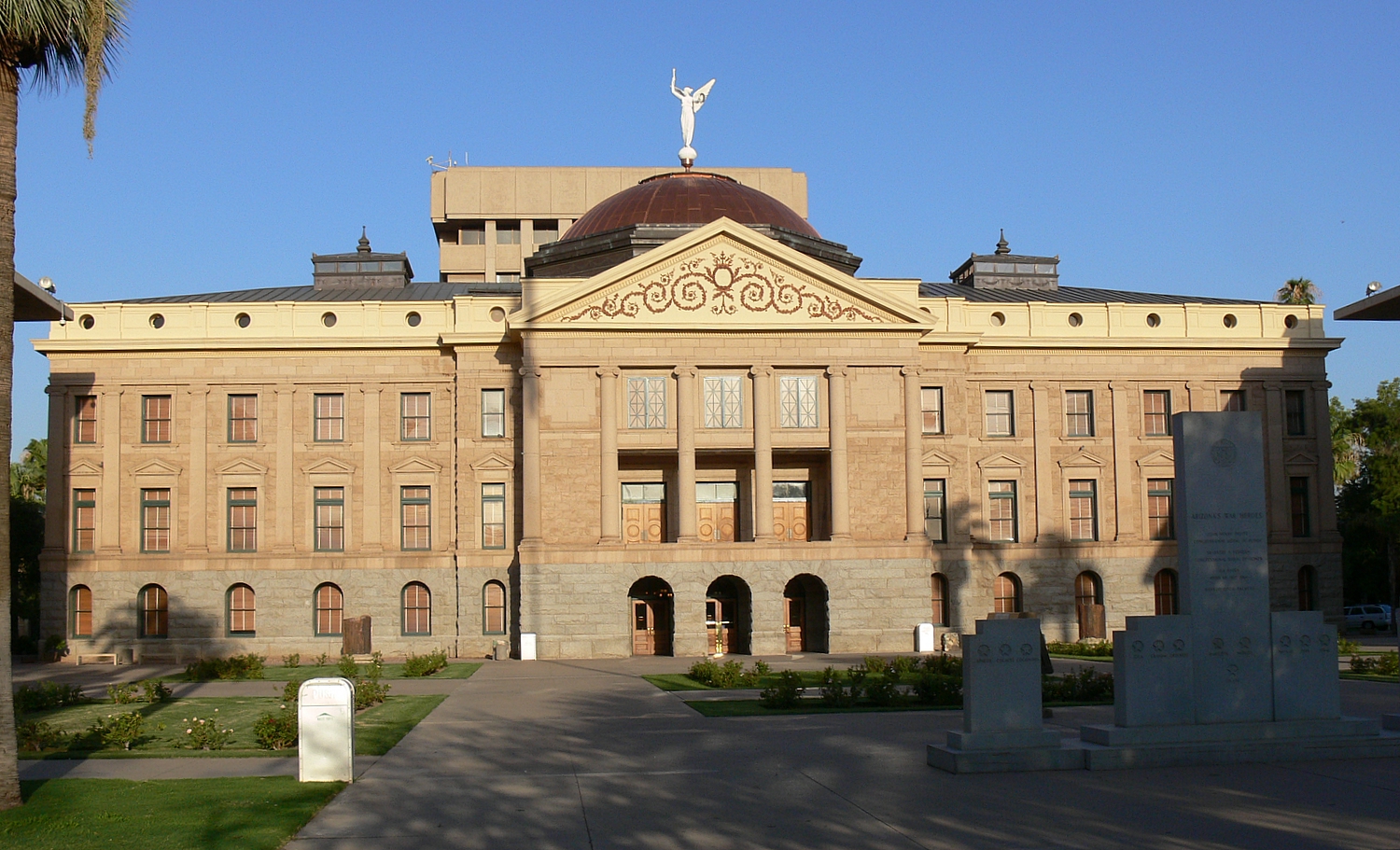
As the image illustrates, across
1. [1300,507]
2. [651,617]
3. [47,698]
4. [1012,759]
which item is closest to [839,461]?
[651,617]

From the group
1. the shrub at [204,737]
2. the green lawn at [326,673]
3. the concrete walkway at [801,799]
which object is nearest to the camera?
the concrete walkway at [801,799]

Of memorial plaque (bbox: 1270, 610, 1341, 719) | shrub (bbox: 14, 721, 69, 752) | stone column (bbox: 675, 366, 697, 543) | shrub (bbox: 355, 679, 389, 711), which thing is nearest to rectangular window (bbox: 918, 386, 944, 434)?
stone column (bbox: 675, 366, 697, 543)

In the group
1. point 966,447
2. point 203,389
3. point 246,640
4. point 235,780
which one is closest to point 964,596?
point 966,447

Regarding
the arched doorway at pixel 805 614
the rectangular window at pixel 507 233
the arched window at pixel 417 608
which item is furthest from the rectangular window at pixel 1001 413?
the rectangular window at pixel 507 233

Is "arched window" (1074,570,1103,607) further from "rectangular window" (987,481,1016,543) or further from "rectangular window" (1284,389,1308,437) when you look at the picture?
"rectangular window" (1284,389,1308,437)

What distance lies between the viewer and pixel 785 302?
4300 centimetres

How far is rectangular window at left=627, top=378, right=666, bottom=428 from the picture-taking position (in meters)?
42.8

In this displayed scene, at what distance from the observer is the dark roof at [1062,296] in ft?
170

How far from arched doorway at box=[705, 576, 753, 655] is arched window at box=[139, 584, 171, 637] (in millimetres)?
18866

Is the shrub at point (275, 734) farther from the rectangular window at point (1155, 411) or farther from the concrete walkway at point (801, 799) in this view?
the rectangular window at point (1155, 411)

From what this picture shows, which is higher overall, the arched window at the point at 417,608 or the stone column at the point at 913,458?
the stone column at the point at 913,458

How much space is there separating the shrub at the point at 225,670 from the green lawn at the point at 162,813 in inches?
711

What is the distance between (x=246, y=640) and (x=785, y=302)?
72.0 ft

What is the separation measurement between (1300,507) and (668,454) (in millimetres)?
24601
